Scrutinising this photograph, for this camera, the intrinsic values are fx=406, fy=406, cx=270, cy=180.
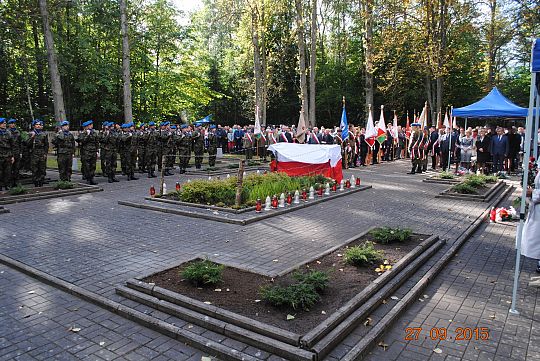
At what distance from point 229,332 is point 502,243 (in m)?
6.44

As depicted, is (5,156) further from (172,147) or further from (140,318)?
(140,318)

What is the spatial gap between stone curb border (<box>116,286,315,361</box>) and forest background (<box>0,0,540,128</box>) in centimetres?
2131

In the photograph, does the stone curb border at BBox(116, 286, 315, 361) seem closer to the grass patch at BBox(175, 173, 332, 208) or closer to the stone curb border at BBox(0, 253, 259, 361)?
the stone curb border at BBox(0, 253, 259, 361)

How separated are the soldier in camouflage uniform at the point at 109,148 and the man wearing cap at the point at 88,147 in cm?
50

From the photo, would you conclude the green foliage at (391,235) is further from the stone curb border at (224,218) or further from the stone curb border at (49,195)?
the stone curb border at (49,195)

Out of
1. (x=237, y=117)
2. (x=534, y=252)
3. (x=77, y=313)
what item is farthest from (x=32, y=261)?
(x=237, y=117)

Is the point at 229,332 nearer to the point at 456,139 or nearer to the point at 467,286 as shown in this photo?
the point at 467,286

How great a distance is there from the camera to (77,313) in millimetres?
5094

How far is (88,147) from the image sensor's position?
1535 cm

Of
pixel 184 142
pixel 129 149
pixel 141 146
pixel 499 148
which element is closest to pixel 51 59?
pixel 141 146

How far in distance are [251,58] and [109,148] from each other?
92.7 feet

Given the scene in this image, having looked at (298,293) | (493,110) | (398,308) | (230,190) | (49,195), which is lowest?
(398,308)

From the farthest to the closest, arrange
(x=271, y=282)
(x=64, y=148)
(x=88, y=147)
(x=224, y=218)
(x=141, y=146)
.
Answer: (x=141, y=146), (x=88, y=147), (x=64, y=148), (x=224, y=218), (x=271, y=282)
